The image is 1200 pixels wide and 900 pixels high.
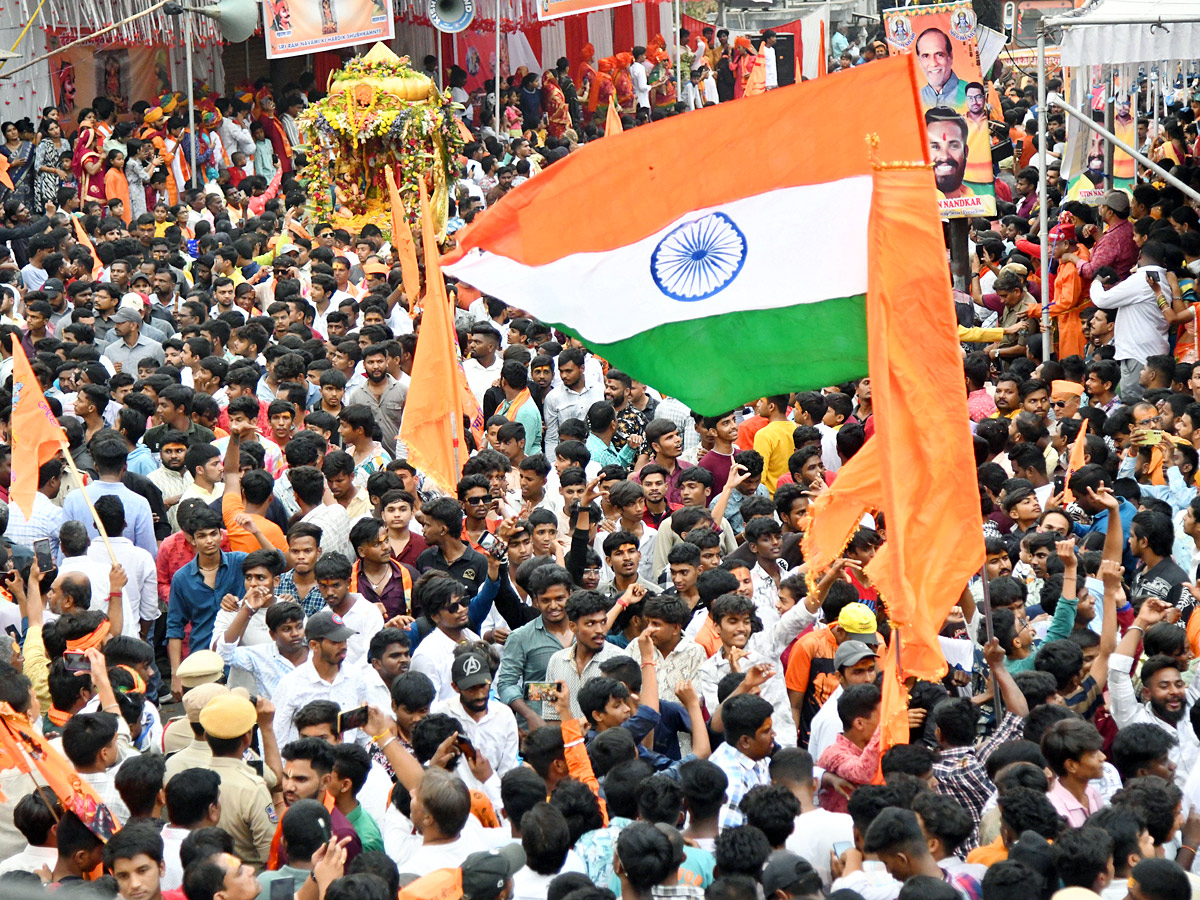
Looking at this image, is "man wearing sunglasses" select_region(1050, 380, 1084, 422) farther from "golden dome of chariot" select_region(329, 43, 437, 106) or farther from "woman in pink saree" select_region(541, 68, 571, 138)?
"woman in pink saree" select_region(541, 68, 571, 138)

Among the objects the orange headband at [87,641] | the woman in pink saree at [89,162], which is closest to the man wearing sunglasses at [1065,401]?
the orange headband at [87,641]

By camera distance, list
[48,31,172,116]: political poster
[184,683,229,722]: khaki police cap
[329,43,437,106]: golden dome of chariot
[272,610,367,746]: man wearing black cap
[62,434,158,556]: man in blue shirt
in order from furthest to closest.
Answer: [48,31,172,116]: political poster
[329,43,437,106]: golden dome of chariot
[62,434,158,556]: man in blue shirt
[272,610,367,746]: man wearing black cap
[184,683,229,722]: khaki police cap

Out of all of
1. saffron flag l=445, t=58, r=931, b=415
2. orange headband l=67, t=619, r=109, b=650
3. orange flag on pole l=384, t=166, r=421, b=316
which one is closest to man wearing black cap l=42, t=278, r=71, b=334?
orange flag on pole l=384, t=166, r=421, b=316

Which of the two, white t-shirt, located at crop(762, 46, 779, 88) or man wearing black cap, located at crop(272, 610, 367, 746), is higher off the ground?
white t-shirt, located at crop(762, 46, 779, 88)

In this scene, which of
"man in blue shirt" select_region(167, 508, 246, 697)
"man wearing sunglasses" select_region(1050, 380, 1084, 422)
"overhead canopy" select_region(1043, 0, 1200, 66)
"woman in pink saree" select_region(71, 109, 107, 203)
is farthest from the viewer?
"woman in pink saree" select_region(71, 109, 107, 203)

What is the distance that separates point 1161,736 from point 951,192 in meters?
8.31

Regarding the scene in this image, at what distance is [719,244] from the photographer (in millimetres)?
5473

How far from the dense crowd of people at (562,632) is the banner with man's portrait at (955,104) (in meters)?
1.17

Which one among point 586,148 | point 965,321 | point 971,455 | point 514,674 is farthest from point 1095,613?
point 965,321

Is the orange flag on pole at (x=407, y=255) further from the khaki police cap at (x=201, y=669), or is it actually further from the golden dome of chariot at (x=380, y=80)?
the golden dome of chariot at (x=380, y=80)

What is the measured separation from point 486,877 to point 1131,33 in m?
7.61

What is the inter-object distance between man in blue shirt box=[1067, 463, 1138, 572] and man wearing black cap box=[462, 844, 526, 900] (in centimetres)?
312

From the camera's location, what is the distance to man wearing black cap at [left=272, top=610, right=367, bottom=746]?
594 cm

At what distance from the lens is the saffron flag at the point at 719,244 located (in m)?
5.29
